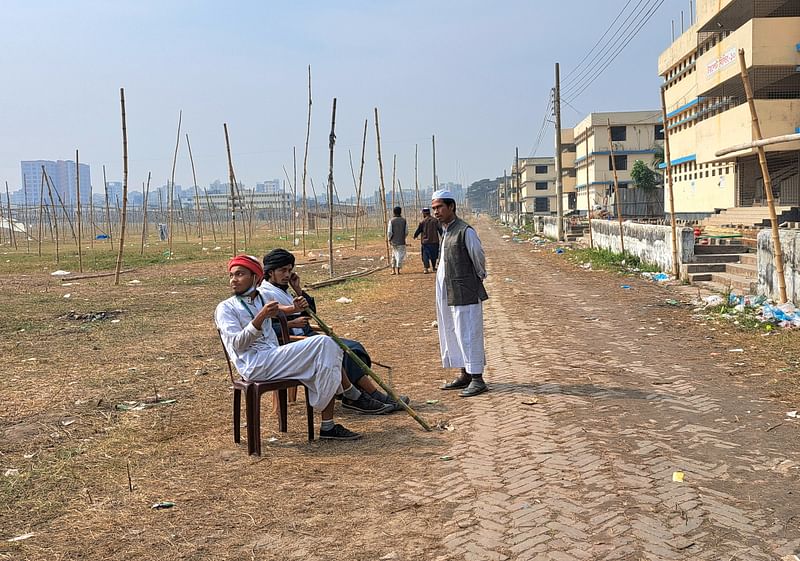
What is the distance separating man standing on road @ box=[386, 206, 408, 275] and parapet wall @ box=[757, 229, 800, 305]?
8.81m

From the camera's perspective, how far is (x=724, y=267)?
1427 cm

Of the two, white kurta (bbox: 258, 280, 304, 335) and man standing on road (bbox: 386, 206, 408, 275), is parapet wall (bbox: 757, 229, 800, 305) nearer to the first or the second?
white kurta (bbox: 258, 280, 304, 335)

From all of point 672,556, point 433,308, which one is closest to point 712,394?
point 672,556

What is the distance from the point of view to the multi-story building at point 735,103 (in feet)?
77.3

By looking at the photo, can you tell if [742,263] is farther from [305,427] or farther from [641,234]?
[305,427]

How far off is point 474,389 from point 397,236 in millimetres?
12579

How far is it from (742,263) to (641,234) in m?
4.79

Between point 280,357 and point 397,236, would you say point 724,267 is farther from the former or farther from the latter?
point 280,357

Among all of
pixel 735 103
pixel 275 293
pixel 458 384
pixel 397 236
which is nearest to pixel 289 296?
pixel 275 293

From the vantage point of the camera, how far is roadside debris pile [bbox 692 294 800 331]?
9359mm

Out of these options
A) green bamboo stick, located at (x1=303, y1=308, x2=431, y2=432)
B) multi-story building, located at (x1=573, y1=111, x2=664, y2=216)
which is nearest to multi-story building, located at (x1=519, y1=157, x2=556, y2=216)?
multi-story building, located at (x1=573, y1=111, x2=664, y2=216)

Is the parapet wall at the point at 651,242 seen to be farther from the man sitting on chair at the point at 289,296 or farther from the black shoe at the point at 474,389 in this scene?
the man sitting on chair at the point at 289,296

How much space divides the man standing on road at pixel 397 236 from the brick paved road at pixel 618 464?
10462mm

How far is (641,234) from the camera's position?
734 inches
